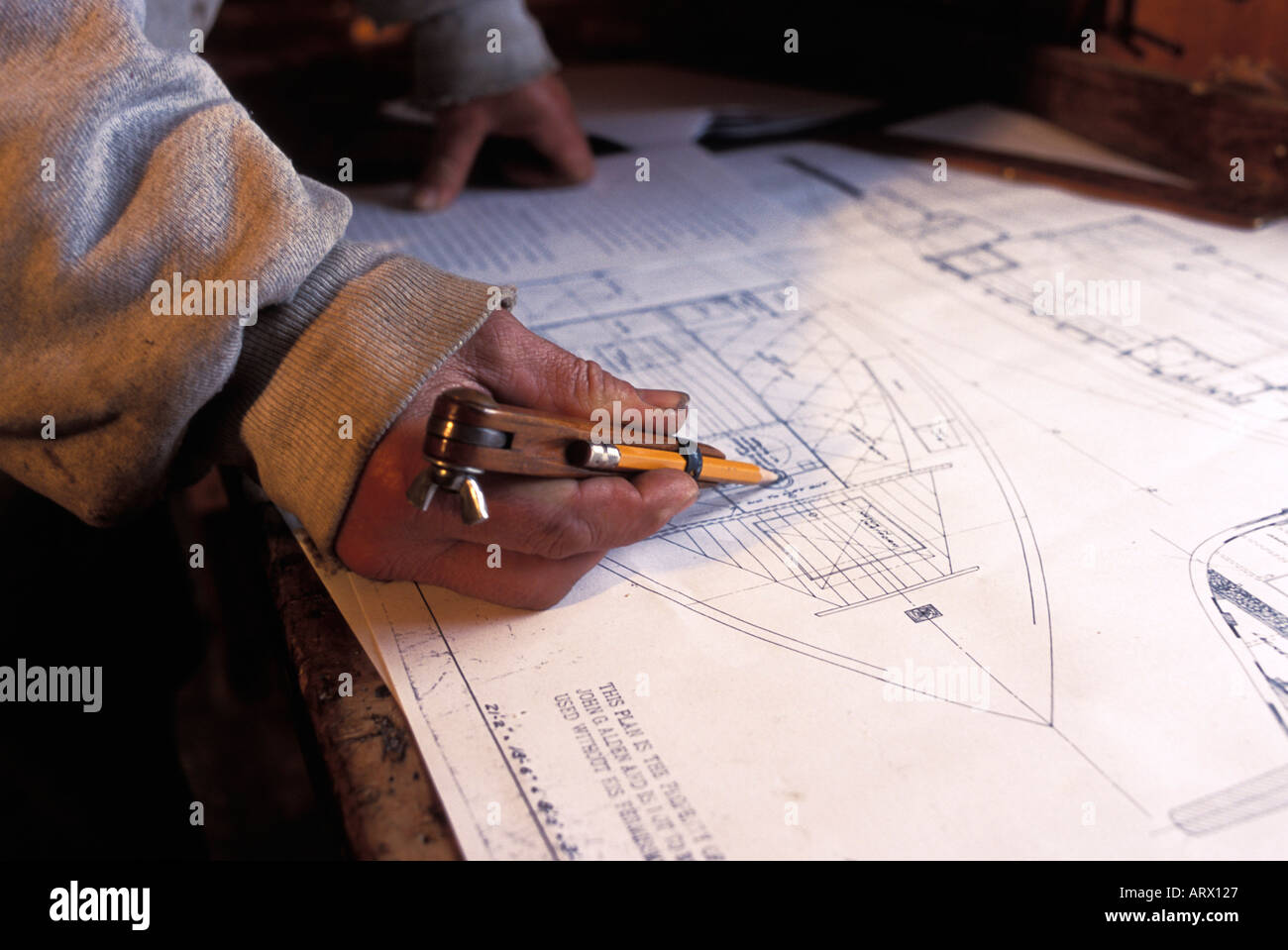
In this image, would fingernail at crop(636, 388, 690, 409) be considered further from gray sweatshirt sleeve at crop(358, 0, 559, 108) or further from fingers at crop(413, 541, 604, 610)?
gray sweatshirt sleeve at crop(358, 0, 559, 108)

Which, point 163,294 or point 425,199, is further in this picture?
point 425,199

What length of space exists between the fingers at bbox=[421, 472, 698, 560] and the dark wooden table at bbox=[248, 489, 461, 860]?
86 mm

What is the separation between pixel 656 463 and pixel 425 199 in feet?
2.13

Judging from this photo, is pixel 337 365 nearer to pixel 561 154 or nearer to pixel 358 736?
pixel 358 736

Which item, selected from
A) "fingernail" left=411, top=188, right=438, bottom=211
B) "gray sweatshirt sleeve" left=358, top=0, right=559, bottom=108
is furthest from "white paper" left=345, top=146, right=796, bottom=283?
"gray sweatshirt sleeve" left=358, top=0, right=559, bottom=108

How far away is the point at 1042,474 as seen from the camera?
2.17 ft

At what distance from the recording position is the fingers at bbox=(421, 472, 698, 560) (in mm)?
540

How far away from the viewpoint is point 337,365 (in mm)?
560
